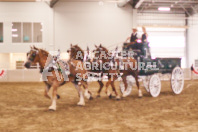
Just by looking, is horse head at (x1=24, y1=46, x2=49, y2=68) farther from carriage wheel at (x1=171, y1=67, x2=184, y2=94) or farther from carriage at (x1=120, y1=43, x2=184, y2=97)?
carriage wheel at (x1=171, y1=67, x2=184, y2=94)

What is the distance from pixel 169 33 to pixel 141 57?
819 inches

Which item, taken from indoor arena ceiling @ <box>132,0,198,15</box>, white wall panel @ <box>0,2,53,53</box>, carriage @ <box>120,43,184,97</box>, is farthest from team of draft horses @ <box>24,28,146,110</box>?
indoor arena ceiling @ <box>132,0,198,15</box>

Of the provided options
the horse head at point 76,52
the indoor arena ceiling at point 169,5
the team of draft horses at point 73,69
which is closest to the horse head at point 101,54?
the team of draft horses at point 73,69

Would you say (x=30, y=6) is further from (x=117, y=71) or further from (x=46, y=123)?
(x=46, y=123)

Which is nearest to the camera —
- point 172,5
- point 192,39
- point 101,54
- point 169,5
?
point 101,54

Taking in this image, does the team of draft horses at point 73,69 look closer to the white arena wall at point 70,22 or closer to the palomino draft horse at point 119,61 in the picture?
the palomino draft horse at point 119,61

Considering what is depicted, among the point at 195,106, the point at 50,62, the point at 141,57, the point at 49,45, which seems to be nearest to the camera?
the point at 50,62

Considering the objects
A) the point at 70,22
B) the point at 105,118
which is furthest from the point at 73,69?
the point at 70,22

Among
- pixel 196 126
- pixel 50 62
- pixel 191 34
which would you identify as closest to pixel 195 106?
pixel 196 126

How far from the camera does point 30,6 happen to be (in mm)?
24047

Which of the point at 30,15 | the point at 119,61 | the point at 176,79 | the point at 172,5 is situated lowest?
the point at 176,79

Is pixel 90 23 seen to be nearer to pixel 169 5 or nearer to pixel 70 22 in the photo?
pixel 70 22

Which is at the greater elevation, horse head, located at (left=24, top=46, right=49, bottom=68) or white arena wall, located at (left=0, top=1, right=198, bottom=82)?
white arena wall, located at (left=0, top=1, right=198, bottom=82)

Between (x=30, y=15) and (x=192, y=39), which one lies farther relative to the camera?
(x=192, y=39)
